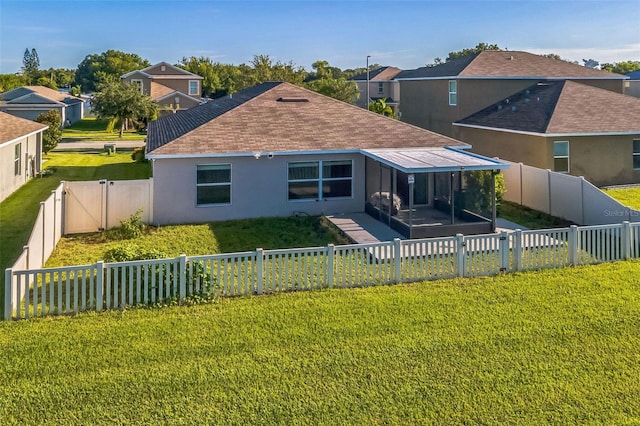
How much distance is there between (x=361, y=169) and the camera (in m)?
17.9

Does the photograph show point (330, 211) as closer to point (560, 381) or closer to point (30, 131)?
point (560, 381)

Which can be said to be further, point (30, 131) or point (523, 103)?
point (523, 103)

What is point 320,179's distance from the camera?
1750cm

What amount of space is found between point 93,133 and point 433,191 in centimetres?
4632

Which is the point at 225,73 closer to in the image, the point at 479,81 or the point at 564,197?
the point at 479,81

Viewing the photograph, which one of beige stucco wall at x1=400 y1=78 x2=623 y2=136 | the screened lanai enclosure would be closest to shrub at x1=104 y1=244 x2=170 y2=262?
the screened lanai enclosure

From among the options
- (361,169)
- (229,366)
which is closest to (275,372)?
(229,366)

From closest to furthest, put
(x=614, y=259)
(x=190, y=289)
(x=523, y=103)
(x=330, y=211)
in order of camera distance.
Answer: (x=190, y=289), (x=614, y=259), (x=330, y=211), (x=523, y=103)

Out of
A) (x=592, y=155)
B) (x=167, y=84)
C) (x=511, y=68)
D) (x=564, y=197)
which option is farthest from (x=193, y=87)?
(x=564, y=197)

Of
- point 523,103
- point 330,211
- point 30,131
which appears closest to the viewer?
point 330,211

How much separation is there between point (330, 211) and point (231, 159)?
3798 millimetres

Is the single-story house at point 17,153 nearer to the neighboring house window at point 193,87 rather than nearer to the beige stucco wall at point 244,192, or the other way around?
the beige stucco wall at point 244,192

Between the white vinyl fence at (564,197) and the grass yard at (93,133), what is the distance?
123 ft

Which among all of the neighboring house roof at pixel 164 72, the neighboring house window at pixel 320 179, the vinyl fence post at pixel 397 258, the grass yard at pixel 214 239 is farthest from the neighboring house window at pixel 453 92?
the neighboring house roof at pixel 164 72
